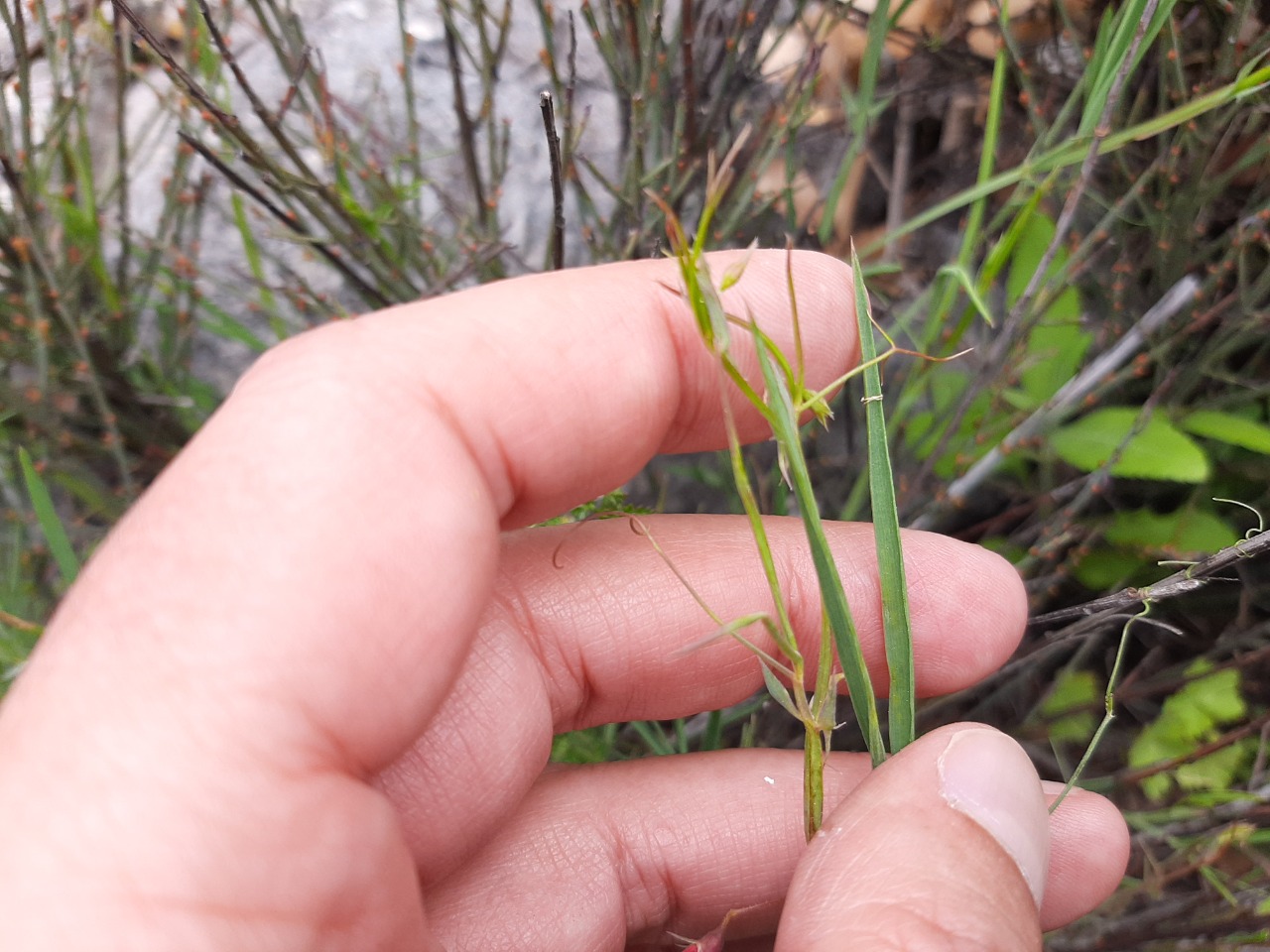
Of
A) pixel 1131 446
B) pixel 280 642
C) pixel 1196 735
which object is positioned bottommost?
pixel 1196 735

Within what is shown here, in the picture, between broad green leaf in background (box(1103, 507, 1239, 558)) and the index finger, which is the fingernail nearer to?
the index finger

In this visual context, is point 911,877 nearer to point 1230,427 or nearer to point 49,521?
point 1230,427

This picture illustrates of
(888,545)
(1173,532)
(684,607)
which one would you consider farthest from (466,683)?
(1173,532)

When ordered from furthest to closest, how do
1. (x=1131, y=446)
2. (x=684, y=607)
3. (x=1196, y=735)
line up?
(x=1196, y=735) → (x=1131, y=446) → (x=684, y=607)

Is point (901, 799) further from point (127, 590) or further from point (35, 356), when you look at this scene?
point (35, 356)

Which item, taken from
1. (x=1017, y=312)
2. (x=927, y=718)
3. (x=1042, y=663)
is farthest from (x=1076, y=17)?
(x=927, y=718)
